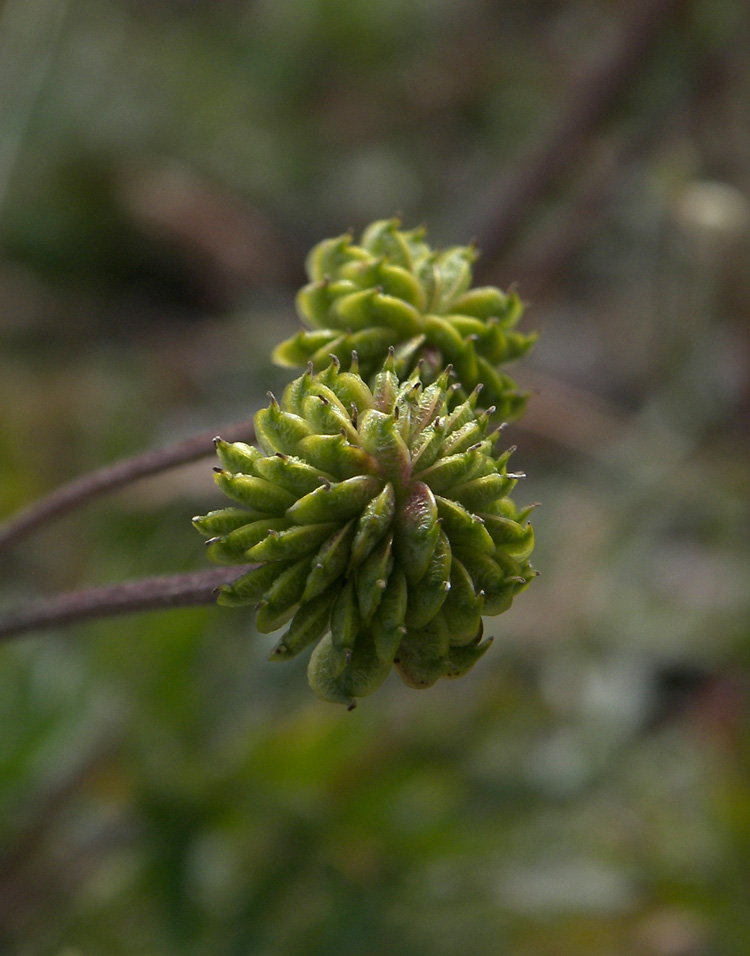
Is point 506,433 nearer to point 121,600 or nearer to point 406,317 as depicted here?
point 406,317

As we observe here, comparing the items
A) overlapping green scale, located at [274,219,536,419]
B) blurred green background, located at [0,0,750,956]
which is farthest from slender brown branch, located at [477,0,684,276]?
overlapping green scale, located at [274,219,536,419]

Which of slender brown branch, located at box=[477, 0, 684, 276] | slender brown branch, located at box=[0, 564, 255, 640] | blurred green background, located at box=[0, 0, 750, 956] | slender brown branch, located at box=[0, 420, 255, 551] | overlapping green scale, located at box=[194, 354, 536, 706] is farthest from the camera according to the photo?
slender brown branch, located at box=[477, 0, 684, 276]

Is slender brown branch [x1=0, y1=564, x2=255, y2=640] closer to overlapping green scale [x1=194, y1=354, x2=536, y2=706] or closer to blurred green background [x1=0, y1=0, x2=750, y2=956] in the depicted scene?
overlapping green scale [x1=194, y1=354, x2=536, y2=706]

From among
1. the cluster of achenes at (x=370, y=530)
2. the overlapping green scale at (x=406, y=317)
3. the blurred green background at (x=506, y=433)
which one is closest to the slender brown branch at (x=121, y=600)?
the cluster of achenes at (x=370, y=530)

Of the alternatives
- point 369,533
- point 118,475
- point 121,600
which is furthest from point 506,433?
point 369,533

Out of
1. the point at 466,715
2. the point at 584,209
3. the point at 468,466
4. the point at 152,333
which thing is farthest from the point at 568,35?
the point at 468,466

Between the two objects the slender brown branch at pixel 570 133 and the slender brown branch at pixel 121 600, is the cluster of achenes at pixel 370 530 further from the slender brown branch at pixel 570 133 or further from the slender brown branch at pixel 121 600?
the slender brown branch at pixel 570 133
